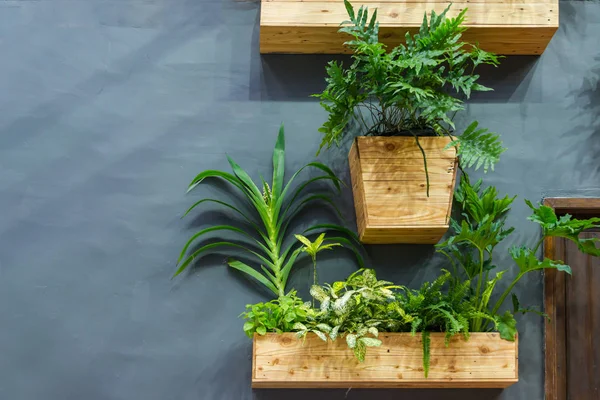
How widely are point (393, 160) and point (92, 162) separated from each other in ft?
4.13

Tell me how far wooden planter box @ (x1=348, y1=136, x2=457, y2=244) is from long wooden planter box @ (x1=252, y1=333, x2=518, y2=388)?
41cm

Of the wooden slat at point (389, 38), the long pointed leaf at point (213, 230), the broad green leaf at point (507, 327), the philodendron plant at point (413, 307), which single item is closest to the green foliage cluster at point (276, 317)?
the philodendron plant at point (413, 307)

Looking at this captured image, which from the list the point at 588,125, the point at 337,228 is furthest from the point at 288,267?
the point at 588,125

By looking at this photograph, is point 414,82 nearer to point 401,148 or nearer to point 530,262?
point 401,148

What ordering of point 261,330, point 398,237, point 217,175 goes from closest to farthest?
point 261,330
point 398,237
point 217,175

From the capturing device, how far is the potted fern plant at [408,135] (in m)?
2.33

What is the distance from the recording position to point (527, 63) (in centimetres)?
281

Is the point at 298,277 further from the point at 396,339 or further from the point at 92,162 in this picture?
the point at 92,162

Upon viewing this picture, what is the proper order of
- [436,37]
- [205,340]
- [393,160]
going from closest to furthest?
[436,37]
[393,160]
[205,340]

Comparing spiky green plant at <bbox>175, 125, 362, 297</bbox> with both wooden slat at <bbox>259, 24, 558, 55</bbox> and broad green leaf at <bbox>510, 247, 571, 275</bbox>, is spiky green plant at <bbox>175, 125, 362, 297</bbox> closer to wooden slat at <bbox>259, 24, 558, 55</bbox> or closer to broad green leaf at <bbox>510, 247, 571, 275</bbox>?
wooden slat at <bbox>259, 24, 558, 55</bbox>

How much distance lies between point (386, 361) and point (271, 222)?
696 millimetres

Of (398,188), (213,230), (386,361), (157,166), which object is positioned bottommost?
(386,361)

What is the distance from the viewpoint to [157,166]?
2.77 metres

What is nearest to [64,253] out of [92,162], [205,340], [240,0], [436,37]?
[92,162]
